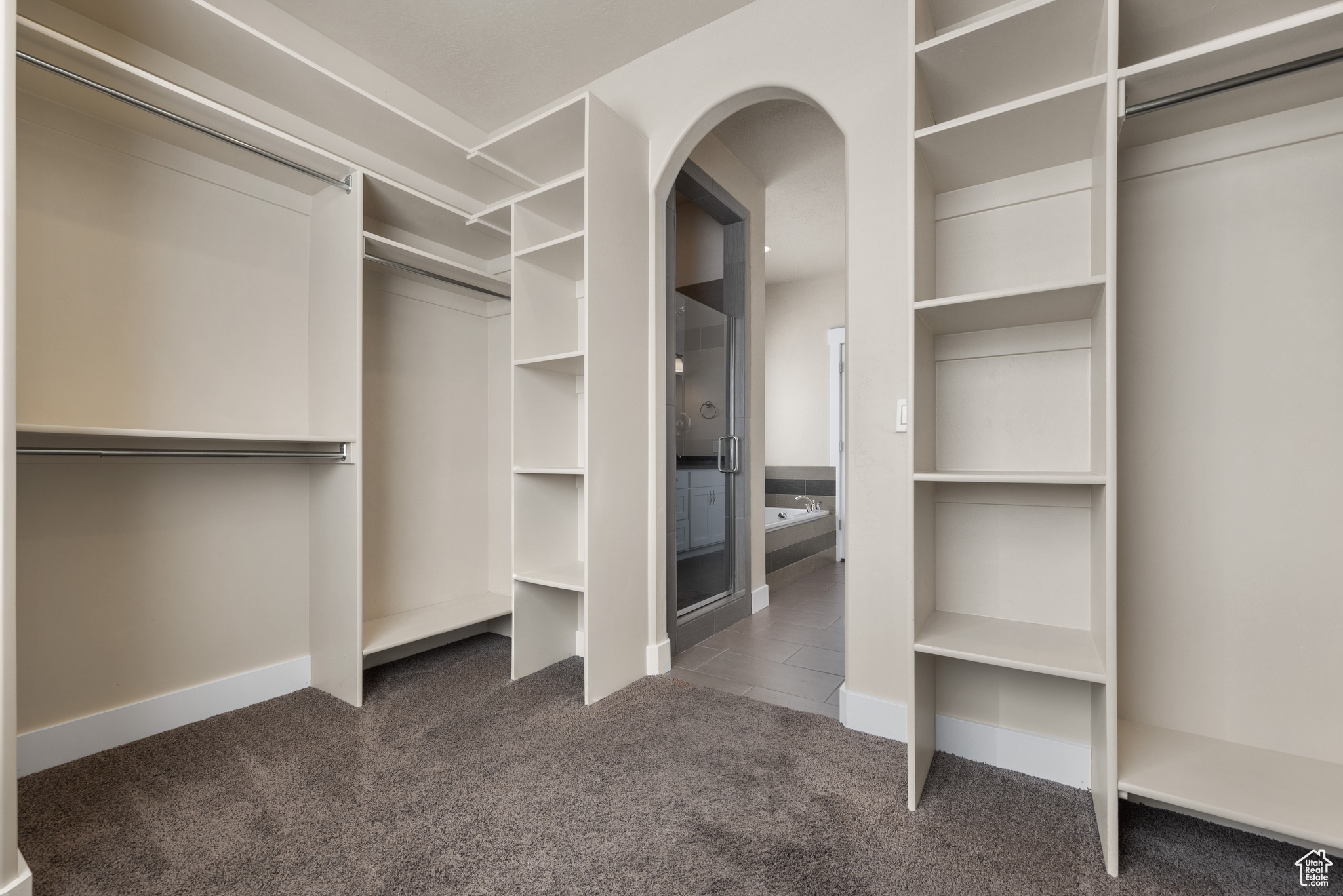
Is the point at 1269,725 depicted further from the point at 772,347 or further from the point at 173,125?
the point at 772,347

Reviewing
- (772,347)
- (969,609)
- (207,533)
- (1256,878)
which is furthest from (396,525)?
(772,347)

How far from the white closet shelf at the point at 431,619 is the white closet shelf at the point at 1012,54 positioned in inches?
103

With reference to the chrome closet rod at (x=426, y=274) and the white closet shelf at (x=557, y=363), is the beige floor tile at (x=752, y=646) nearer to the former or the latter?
the white closet shelf at (x=557, y=363)

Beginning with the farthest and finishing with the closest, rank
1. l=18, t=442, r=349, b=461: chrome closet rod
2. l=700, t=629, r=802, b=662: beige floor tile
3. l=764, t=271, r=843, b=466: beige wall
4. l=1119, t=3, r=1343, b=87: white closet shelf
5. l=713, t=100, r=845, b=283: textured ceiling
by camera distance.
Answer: l=764, t=271, r=843, b=466: beige wall → l=713, t=100, r=845, b=283: textured ceiling → l=700, t=629, r=802, b=662: beige floor tile → l=18, t=442, r=349, b=461: chrome closet rod → l=1119, t=3, r=1343, b=87: white closet shelf

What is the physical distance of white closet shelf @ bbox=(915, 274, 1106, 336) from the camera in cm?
144

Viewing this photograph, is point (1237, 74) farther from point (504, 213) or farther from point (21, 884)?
point (21, 884)

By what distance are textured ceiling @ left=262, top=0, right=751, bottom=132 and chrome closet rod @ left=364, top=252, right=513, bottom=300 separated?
883mm

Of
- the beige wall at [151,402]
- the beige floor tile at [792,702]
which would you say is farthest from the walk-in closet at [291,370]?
the beige floor tile at [792,702]

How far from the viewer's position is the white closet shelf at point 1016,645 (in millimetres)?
1456

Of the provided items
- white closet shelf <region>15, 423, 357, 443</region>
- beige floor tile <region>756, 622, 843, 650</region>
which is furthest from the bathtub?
white closet shelf <region>15, 423, 357, 443</region>

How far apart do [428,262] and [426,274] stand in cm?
6

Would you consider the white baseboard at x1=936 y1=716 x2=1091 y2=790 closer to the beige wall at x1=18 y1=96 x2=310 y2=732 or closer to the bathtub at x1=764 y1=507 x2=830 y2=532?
the beige wall at x1=18 y1=96 x2=310 y2=732

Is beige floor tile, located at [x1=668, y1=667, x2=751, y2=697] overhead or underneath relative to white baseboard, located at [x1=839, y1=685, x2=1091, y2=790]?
underneath

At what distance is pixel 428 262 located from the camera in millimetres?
2670
